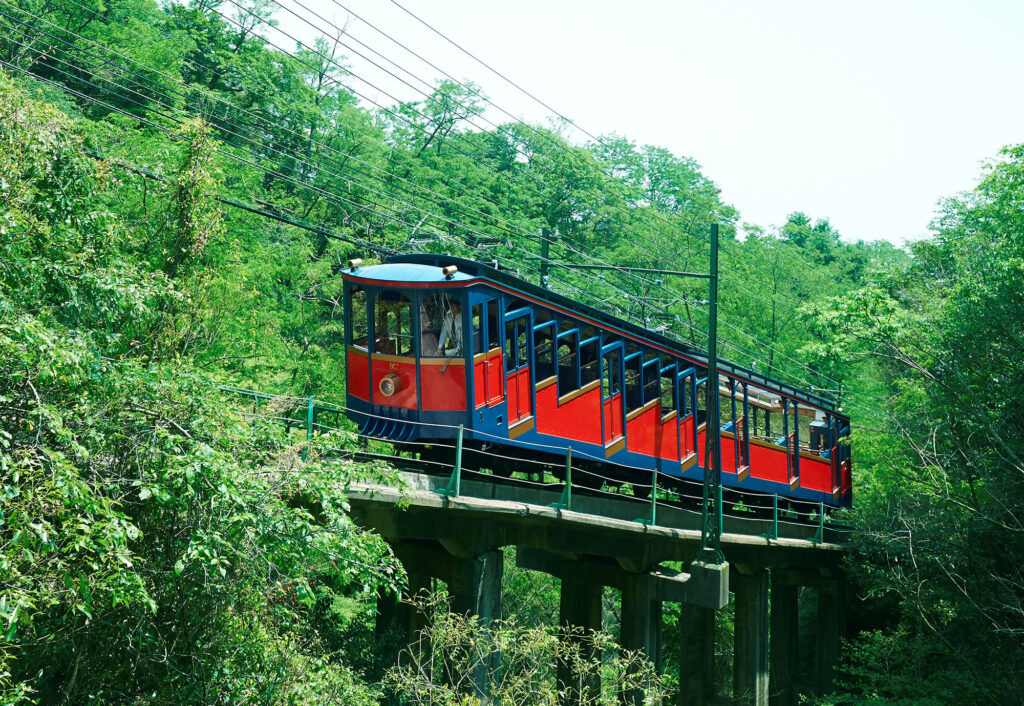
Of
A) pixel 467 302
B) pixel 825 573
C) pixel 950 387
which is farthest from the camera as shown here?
pixel 825 573

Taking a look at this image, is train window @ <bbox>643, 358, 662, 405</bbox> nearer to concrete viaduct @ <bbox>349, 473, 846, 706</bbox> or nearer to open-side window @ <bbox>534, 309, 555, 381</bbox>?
concrete viaduct @ <bbox>349, 473, 846, 706</bbox>

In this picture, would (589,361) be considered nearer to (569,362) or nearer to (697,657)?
(569,362)

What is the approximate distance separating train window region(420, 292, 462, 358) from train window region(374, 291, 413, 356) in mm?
232

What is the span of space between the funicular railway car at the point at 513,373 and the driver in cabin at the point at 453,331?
0.01 m

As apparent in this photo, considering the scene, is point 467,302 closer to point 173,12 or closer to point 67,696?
point 67,696

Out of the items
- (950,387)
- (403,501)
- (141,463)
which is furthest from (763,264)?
(141,463)

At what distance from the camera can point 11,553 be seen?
6266 mm

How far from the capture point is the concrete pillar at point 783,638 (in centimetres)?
2419

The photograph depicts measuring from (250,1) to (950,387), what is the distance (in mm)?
27396

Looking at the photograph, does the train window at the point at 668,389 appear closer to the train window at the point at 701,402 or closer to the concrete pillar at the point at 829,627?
the train window at the point at 701,402

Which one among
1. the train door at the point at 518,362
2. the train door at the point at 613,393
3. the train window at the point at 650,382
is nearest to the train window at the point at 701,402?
the train window at the point at 650,382

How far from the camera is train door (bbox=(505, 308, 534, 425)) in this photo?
1296cm

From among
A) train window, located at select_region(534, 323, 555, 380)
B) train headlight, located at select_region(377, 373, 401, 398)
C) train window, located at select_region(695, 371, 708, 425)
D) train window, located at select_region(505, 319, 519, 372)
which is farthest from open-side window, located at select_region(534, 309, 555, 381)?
train window, located at select_region(695, 371, 708, 425)

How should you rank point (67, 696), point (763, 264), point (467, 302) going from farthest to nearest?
point (763, 264) < point (467, 302) < point (67, 696)
